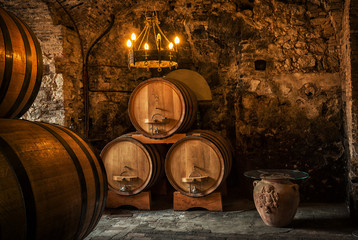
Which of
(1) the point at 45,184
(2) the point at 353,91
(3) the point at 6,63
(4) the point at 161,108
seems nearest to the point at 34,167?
(1) the point at 45,184

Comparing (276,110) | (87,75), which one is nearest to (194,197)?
(276,110)

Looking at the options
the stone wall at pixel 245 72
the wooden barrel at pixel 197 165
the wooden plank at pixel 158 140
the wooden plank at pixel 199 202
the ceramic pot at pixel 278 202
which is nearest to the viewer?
the ceramic pot at pixel 278 202

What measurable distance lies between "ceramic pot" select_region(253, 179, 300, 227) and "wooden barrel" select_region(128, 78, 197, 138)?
4.70 ft

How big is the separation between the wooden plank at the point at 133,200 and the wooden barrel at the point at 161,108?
89cm

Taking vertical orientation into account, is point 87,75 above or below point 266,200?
above

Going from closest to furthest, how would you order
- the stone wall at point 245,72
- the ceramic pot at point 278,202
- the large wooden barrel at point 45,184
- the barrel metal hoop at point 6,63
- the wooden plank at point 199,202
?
the large wooden barrel at point 45,184 → the barrel metal hoop at point 6,63 → the ceramic pot at point 278,202 → the wooden plank at point 199,202 → the stone wall at point 245,72

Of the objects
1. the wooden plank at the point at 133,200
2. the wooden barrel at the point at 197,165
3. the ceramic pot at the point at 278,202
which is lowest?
the wooden plank at the point at 133,200

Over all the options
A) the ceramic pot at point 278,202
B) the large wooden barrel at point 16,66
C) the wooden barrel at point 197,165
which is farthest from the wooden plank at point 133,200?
the large wooden barrel at point 16,66

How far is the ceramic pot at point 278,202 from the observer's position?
11.5 feet

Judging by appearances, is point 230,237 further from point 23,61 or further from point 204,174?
point 23,61

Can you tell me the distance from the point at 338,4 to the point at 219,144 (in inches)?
96.0

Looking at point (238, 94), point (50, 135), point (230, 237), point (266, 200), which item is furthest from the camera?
point (238, 94)

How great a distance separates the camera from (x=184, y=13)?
5.57 meters

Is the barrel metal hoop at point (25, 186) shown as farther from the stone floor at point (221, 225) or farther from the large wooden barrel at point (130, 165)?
the large wooden barrel at point (130, 165)
